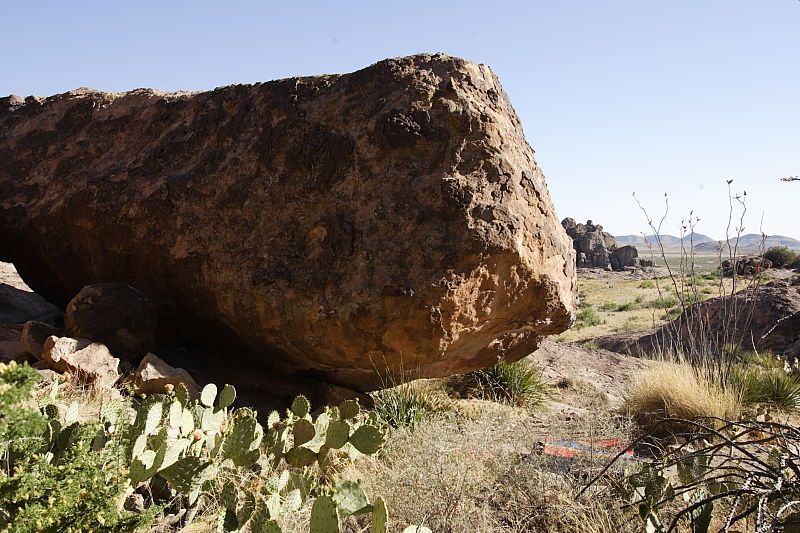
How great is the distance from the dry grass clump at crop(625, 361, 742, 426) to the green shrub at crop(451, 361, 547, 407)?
999 millimetres

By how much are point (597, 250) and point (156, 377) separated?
195 feet

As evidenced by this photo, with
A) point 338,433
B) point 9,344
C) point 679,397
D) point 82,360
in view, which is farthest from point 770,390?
point 9,344

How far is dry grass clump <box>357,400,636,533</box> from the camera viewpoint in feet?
12.0

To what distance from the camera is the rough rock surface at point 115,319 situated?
17.6 feet

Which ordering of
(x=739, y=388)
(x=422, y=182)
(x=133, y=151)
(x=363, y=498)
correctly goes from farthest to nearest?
(x=739, y=388) < (x=133, y=151) < (x=422, y=182) < (x=363, y=498)

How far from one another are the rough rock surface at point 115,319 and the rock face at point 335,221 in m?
0.37

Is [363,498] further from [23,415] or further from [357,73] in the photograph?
[357,73]

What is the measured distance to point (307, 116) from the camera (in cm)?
541

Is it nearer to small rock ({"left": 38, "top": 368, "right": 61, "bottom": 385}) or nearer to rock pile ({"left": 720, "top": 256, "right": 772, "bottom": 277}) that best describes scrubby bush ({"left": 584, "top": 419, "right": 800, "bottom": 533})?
rock pile ({"left": 720, "top": 256, "right": 772, "bottom": 277})

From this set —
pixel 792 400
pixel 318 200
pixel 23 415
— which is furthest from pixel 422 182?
pixel 792 400

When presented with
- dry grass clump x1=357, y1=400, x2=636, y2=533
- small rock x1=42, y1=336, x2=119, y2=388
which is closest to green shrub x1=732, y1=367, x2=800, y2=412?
dry grass clump x1=357, y1=400, x2=636, y2=533

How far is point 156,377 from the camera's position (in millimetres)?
4941

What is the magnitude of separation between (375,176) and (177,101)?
234cm

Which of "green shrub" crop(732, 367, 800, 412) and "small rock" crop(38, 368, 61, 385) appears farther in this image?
"green shrub" crop(732, 367, 800, 412)
